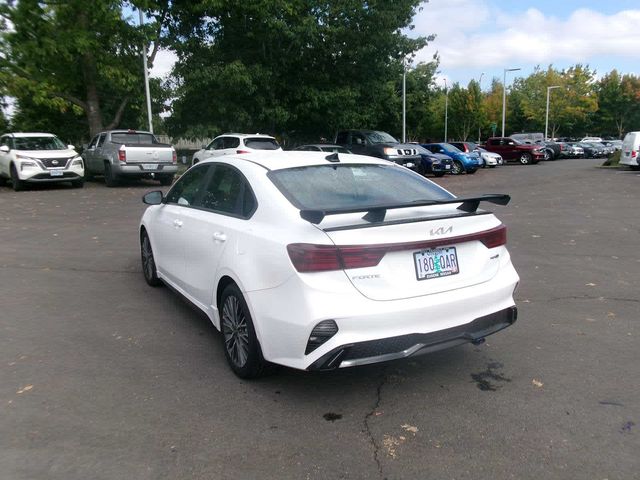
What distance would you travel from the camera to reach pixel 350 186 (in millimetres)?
4195

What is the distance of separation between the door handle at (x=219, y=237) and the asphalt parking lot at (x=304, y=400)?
3.07 ft

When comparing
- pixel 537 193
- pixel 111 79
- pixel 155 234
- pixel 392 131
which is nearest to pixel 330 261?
pixel 155 234

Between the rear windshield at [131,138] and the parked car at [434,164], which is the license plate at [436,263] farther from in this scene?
the parked car at [434,164]

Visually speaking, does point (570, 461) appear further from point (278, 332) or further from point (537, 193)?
point (537, 193)

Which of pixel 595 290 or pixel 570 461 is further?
pixel 595 290

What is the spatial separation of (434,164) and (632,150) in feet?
28.4

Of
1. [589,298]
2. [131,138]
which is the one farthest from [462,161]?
[589,298]

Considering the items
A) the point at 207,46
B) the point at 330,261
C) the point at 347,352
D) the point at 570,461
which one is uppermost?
the point at 207,46

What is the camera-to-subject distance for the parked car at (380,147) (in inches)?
886

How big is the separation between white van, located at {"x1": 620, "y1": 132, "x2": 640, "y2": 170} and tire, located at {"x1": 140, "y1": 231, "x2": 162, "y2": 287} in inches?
948

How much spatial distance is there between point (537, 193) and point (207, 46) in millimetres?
17310

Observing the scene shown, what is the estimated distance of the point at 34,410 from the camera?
351cm

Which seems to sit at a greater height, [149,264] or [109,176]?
[109,176]

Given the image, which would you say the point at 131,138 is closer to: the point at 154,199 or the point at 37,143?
the point at 37,143
